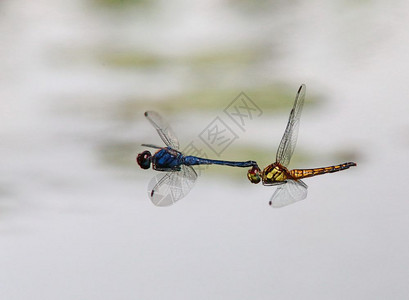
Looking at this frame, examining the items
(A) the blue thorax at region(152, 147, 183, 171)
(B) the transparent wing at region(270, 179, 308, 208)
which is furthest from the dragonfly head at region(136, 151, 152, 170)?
(B) the transparent wing at region(270, 179, 308, 208)

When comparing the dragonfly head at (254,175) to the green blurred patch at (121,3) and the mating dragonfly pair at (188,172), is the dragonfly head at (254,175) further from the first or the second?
the green blurred patch at (121,3)

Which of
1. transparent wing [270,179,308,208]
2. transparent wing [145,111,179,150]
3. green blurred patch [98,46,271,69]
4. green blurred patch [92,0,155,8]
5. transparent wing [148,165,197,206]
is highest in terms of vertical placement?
green blurred patch [92,0,155,8]

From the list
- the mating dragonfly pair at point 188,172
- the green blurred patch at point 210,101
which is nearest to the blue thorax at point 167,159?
the mating dragonfly pair at point 188,172

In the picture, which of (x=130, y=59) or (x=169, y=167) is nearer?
(x=169, y=167)

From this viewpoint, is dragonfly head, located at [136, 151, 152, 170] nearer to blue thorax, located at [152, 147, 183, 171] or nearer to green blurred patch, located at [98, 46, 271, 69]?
blue thorax, located at [152, 147, 183, 171]

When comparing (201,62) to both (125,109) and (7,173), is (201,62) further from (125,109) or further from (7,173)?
(7,173)

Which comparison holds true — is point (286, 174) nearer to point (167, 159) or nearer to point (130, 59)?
point (167, 159)

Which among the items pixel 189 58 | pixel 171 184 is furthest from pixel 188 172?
pixel 189 58
